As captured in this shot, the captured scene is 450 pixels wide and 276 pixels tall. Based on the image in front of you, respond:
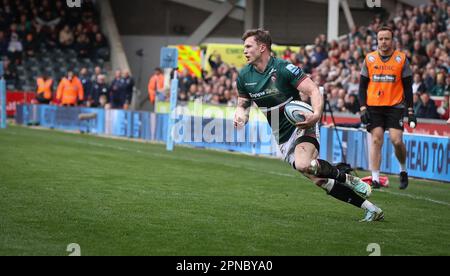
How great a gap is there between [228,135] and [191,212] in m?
12.4

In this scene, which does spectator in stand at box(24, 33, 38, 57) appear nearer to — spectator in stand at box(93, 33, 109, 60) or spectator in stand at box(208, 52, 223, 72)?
spectator in stand at box(93, 33, 109, 60)

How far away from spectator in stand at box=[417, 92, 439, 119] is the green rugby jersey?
33.7ft

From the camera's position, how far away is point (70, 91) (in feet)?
107

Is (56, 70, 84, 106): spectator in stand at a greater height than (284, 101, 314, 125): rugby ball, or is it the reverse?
(284, 101, 314, 125): rugby ball

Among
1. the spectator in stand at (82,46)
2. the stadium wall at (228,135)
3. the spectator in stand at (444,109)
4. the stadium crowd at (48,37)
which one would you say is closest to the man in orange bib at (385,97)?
the stadium wall at (228,135)

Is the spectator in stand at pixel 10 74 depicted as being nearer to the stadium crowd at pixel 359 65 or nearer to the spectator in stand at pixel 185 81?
the stadium crowd at pixel 359 65

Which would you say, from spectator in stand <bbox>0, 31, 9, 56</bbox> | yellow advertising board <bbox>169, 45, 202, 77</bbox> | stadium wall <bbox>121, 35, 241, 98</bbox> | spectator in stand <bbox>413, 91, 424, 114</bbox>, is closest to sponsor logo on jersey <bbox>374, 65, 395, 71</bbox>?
spectator in stand <bbox>413, 91, 424, 114</bbox>

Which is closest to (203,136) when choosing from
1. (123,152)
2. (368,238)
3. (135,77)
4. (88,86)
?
(123,152)

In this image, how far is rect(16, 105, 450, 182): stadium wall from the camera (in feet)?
56.7

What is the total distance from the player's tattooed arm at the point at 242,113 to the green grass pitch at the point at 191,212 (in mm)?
1074

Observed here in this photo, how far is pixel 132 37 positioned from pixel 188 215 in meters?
32.6

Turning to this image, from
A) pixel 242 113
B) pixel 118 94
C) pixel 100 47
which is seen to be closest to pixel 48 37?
pixel 100 47

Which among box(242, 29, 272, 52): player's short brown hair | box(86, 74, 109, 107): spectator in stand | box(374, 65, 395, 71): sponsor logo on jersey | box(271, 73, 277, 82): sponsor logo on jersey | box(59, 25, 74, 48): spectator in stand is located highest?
box(59, 25, 74, 48): spectator in stand

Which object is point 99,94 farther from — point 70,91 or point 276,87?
point 276,87
